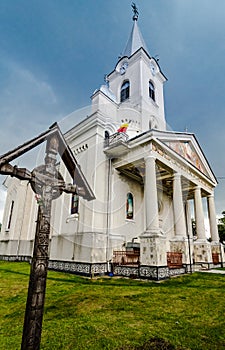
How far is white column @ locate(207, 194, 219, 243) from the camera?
1656 cm

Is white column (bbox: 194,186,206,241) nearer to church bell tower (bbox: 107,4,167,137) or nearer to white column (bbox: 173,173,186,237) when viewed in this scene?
white column (bbox: 173,173,186,237)

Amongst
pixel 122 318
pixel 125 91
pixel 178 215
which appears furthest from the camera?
pixel 125 91

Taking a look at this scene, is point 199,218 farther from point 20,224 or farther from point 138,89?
point 20,224

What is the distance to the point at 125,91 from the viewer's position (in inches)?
824

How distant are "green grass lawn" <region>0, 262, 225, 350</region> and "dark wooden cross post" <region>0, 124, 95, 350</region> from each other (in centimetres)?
96

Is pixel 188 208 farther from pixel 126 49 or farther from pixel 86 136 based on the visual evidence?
pixel 126 49

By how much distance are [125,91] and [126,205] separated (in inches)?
500

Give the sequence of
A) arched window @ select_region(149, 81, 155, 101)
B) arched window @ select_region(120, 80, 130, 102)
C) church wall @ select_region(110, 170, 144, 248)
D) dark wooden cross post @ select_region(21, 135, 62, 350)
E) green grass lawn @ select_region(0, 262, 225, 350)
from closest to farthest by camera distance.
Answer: dark wooden cross post @ select_region(21, 135, 62, 350)
green grass lawn @ select_region(0, 262, 225, 350)
church wall @ select_region(110, 170, 144, 248)
arched window @ select_region(120, 80, 130, 102)
arched window @ select_region(149, 81, 155, 101)

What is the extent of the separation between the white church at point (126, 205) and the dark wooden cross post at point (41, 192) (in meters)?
7.27

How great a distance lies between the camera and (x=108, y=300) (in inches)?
219

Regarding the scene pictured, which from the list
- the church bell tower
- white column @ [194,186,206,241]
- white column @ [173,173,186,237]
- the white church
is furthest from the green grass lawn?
the church bell tower

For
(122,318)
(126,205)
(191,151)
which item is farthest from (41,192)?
(191,151)

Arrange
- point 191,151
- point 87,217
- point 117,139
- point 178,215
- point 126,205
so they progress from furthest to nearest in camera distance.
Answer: point 191,151, point 126,205, point 117,139, point 178,215, point 87,217

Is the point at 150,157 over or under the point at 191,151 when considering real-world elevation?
Result: under
